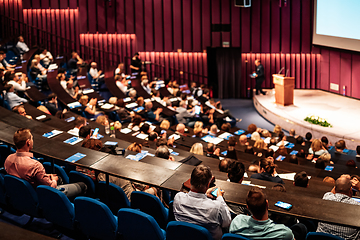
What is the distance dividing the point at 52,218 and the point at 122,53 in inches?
490

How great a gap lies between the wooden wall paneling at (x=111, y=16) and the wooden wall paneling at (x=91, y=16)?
0.47 meters

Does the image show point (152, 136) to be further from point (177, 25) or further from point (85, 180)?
point (177, 25)

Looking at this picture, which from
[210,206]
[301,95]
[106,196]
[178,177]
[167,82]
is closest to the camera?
[210,206]

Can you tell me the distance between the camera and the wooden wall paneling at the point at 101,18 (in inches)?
593

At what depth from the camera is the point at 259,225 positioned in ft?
8.80

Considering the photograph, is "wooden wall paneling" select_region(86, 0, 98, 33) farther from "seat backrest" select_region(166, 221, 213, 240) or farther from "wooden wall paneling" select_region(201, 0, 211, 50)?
"seat backrest" select_region(166, 221, 213, 240)

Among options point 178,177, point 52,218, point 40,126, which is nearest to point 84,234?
point 52,218

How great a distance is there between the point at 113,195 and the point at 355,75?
11.4 m

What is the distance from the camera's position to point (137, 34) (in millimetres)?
15320

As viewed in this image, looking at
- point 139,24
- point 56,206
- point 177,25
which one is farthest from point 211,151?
point 139,24

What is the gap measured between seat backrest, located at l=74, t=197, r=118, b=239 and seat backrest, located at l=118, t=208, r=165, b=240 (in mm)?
103

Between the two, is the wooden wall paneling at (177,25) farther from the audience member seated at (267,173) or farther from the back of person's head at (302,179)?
the back of person's head at (302,179)

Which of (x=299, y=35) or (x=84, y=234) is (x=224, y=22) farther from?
(x=84, y=234)

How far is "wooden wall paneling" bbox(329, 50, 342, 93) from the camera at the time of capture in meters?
13.5
